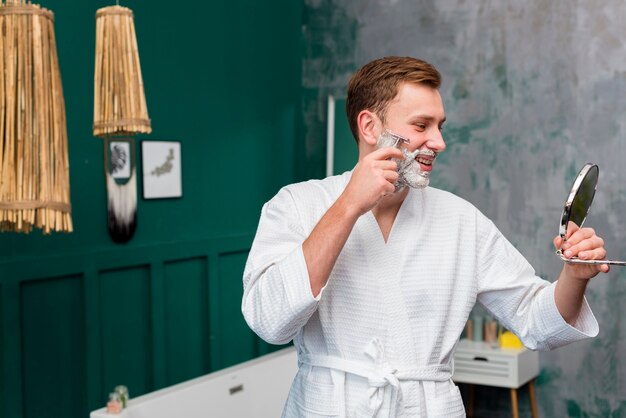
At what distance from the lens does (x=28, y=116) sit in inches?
66.1

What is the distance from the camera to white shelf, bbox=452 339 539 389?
4.02 meters

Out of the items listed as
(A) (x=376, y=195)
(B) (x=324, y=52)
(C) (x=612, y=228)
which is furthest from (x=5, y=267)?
(C) (x=612, y=228)

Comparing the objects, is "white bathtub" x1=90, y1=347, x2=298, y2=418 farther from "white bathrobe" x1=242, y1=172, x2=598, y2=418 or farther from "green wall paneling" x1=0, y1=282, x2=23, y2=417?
"white bathrobe" x1=242, y1=172, x2=598, y2=418

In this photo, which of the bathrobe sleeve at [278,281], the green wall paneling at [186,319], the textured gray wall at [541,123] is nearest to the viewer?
the bathrobe sleeve at [278,281]

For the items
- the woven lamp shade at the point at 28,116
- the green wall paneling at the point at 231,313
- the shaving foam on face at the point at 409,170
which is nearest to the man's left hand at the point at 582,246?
the shaving foam on face at the point at 409,170

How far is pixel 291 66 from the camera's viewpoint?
486cm

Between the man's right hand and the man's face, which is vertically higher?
the man's face

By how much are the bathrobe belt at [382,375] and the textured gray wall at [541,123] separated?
2629 millimetres

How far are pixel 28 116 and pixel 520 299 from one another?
41.6 inches

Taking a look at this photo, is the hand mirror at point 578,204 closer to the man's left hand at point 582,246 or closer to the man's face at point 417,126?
the man's left hand at point 582,246

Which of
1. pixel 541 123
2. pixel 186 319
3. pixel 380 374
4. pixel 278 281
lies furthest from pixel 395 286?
pixel 541 123

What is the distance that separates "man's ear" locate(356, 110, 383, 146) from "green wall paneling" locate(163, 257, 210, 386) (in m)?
2.30

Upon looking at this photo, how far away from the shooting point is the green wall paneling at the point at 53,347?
329 centimetres

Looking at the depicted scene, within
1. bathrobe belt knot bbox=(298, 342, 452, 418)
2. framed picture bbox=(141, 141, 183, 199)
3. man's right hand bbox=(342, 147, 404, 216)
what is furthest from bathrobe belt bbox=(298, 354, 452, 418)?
framed picture bbox=(141, 141, 183, 199)
